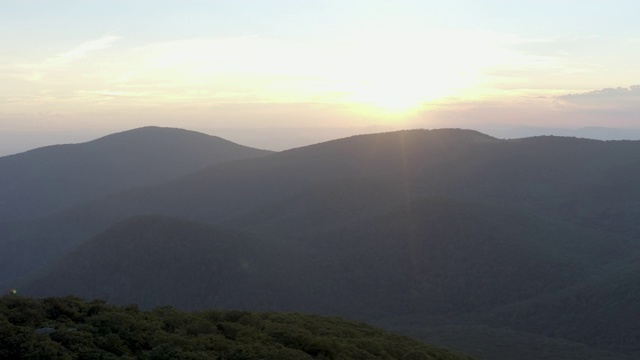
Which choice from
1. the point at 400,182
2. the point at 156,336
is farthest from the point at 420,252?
the point at 156,336

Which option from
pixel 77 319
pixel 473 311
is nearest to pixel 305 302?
pixel 473 311

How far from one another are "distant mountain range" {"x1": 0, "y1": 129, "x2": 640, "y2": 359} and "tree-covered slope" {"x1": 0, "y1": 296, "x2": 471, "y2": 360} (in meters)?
26.7

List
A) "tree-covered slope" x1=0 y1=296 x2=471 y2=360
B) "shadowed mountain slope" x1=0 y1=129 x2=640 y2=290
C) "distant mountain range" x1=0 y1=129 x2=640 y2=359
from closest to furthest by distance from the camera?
1. "tree-covered slope" x1=0 y1=296 x2=471 y2=360
2. "distant mountain range" x1=0 y1=129 x2=640 y2=359
3. "shadowed mountain slope" x1=0 y1=129 x2=640 y2=290

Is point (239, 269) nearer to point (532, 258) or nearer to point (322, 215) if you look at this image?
point (322, 215)

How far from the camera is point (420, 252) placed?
81312 mm

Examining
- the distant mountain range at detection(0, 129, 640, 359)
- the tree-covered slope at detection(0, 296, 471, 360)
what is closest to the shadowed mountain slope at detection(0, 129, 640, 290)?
the distant mountain range at detection(0, 129, 640, 359)

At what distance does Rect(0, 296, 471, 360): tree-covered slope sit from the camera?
1694cm

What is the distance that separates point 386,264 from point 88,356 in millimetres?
65518

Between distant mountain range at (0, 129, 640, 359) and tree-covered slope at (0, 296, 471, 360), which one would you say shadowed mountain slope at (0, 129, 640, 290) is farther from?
tree-covered slope at (0, 296, 471, 360)

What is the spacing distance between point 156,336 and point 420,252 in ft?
214

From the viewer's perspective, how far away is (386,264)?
79.9 metres

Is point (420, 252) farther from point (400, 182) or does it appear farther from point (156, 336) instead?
point (156, 336)

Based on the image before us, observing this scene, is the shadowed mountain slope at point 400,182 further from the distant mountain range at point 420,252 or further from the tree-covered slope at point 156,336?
the tree-covered slope at point 156,336

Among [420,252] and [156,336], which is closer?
[156,336]
